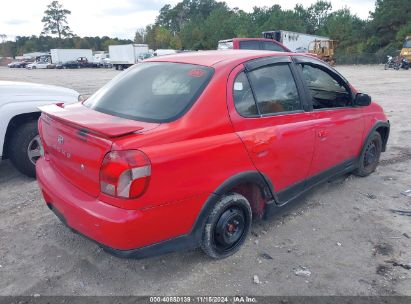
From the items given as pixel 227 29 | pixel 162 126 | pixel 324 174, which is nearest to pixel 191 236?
pixel 162 126

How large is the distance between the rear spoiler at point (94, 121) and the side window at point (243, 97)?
2.69 ft

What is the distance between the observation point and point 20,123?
189 inches

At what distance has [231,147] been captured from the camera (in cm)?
286

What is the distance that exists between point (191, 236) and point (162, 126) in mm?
864

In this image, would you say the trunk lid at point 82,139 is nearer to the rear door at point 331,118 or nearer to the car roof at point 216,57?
the car roof at point 216,57

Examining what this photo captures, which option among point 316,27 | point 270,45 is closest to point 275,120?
point 270,45

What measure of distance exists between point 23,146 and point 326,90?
386cm

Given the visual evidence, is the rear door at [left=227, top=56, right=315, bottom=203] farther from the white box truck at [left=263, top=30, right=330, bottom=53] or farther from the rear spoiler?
the white box truck at [left=263, top=30, right=330, bottom=53]

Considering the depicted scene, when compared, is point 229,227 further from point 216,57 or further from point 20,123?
point 20,123

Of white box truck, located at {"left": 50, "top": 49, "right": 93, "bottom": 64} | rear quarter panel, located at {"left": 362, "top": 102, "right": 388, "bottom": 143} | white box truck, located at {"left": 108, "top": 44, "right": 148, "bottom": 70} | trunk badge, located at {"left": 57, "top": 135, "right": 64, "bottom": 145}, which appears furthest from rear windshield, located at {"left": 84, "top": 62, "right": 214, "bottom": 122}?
white box truck, located at {"left": 50, "top": 49, "right": 93, "bottom": 64}

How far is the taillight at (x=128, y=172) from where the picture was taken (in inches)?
94.6

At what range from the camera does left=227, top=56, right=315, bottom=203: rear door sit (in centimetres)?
303

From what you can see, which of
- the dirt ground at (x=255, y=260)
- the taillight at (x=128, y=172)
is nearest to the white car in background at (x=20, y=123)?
the dirt ground at (x=255, y=260)

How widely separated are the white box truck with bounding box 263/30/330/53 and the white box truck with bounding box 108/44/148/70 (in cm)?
1732
